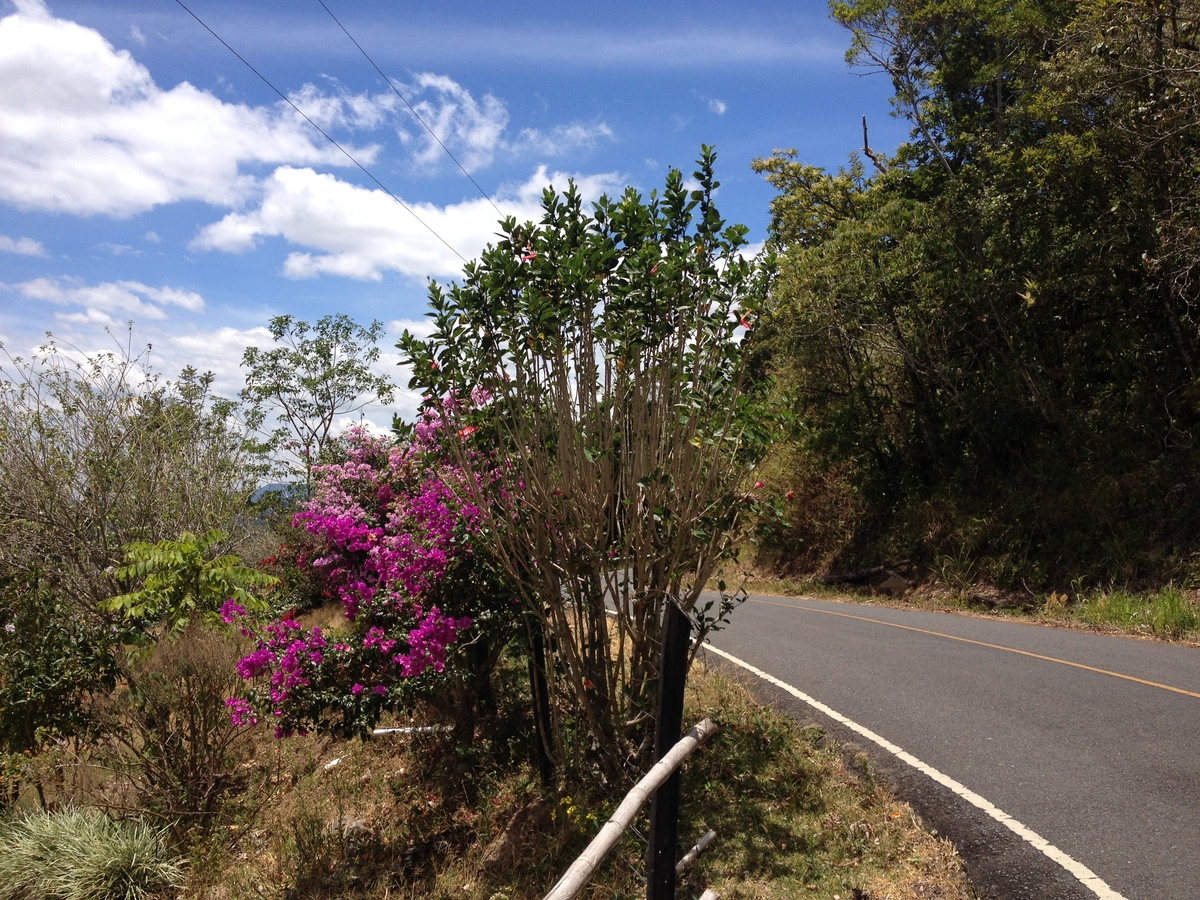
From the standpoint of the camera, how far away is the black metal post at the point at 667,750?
3514mm

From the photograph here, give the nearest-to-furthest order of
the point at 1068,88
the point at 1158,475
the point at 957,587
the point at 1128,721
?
the point at 1128,721 < the point at 1068,88 < the point at 1158,475 < the point at 957,587

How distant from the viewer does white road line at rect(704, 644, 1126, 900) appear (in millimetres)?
4621

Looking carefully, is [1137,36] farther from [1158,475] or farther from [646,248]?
[646,248]

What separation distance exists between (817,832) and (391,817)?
3.78 meters

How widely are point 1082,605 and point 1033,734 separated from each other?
8979mm

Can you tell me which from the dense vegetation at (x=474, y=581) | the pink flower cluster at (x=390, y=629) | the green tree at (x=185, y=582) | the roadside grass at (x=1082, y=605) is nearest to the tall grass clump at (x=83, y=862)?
the dense vegetation at (x=474, y=581)

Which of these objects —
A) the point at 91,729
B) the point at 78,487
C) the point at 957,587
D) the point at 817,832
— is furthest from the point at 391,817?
the point at 957,587

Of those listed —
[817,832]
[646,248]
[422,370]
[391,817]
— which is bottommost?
[391,817]

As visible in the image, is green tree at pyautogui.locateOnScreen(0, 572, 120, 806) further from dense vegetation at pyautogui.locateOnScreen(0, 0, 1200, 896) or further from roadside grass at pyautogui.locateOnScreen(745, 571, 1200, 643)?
roadside grass at pyautogui.locateOnScreen(745, 571, 1200, 643)

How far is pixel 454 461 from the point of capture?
670 cm

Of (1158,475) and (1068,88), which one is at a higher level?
(1068,88)

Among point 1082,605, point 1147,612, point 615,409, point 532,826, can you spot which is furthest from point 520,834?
point 1082,605

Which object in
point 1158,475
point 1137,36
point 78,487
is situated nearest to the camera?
point 78,487

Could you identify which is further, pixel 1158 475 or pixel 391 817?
pixel 1158 475
